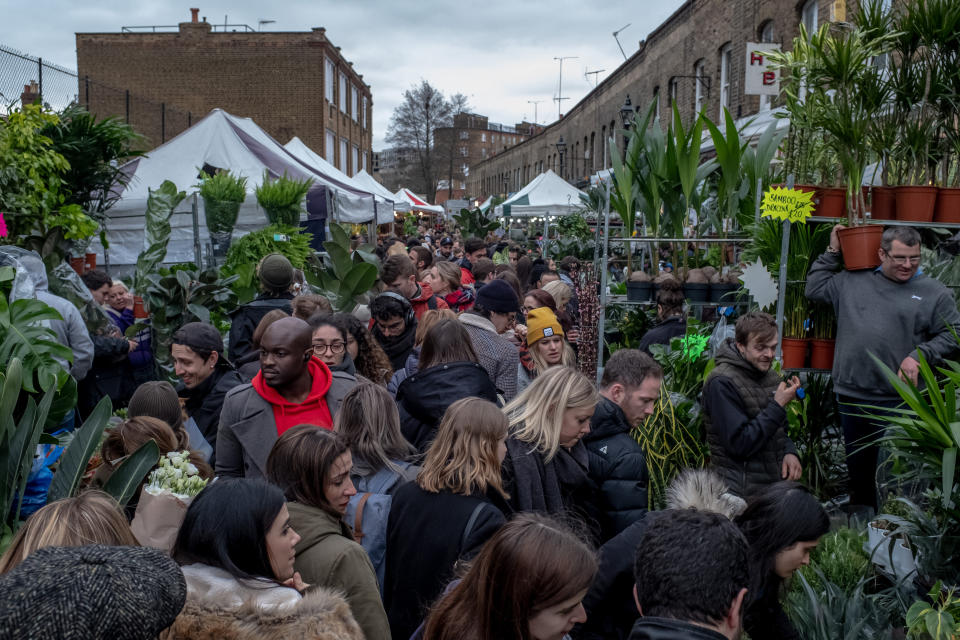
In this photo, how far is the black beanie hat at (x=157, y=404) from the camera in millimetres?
3740

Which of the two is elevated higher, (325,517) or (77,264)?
(77,264)

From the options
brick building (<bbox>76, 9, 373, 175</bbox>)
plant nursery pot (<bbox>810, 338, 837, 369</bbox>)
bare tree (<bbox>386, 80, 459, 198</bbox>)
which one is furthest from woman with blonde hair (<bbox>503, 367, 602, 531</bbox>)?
bare tree (<bbox>386, 80, 459, 198</bbox>)

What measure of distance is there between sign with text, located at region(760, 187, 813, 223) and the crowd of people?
0.33m

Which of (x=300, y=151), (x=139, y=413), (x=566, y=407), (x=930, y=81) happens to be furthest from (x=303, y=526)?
(x=300, y=151)

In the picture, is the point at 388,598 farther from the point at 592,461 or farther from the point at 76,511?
the point at 76,511

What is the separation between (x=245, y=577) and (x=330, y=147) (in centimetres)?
3752

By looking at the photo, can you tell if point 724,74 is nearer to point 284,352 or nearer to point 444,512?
point 284,352

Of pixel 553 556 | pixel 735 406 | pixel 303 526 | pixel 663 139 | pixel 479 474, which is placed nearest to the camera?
pixel 553 556

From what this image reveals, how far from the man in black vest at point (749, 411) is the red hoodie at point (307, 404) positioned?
2.03 m

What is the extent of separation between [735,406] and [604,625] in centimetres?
196

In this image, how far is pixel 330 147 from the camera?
125ft

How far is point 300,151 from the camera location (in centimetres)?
1691

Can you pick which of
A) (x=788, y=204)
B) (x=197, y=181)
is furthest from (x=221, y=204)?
(x=788, y=204)

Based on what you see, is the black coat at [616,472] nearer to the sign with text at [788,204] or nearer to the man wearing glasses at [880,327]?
the man wearing glasses at [880,327]
